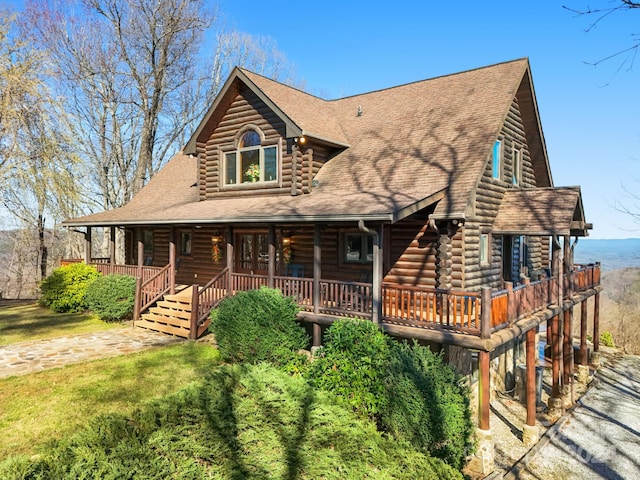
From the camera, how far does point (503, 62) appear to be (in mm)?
14898

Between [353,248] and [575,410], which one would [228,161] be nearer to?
[353,248]

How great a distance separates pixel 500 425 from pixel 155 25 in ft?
95.3

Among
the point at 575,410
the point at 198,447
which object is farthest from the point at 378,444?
the point at 575,410

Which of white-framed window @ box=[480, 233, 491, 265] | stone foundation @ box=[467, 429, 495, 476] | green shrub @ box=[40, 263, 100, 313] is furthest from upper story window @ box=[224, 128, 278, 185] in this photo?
stone foundation @ box=[467, 429, 495, 476]

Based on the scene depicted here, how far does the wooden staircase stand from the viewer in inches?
537

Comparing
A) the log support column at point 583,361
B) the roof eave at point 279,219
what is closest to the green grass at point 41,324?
the roof eave at point 279,219

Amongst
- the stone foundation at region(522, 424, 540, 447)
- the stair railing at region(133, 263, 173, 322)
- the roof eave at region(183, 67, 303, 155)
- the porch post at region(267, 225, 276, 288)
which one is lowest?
the stone foundation at region(522, 424, 540, 447)

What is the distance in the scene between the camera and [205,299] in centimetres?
1380

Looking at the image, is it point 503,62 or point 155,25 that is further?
point 155,25

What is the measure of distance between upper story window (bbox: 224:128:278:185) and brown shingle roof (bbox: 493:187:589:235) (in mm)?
7742

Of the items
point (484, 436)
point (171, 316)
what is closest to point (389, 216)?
point (484, 436)

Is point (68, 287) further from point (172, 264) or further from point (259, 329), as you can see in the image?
point (259, 329)

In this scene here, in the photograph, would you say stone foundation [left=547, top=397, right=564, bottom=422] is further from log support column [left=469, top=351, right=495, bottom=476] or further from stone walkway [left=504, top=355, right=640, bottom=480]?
log support column [left=469, top=351, right=495, bottom=476]

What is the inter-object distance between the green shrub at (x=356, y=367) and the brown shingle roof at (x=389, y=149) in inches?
104
